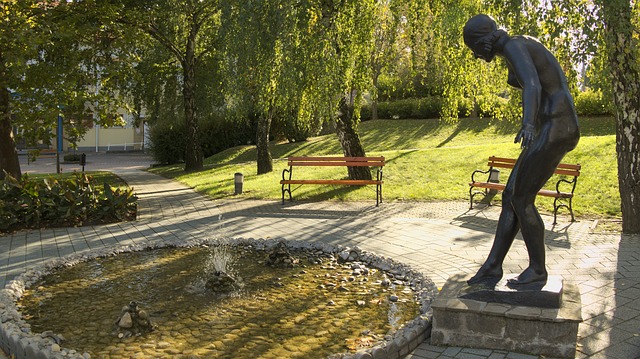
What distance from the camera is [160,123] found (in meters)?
25.7

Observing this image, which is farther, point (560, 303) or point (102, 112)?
point (102, 112)

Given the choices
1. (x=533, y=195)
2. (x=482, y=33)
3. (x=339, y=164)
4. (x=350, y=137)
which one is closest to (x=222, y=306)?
(x=533, y=195)

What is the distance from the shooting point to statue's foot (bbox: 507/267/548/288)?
179 inches

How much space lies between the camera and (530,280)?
458 centimetres

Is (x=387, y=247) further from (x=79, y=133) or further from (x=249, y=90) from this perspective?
(x=79, y=133)

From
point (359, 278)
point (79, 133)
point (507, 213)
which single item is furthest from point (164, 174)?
point (507, 213)

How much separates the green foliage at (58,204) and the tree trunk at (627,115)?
336 inches

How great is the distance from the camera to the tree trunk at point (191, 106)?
2031cm

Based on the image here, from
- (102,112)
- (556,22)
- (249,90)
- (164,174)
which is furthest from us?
(164,174)

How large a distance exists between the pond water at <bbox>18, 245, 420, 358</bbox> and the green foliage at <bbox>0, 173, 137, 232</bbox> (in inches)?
111

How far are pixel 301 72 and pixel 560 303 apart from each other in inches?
303

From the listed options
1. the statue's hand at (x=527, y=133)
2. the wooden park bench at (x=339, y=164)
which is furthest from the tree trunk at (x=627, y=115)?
the wooden park bench at (x=339, y=164)

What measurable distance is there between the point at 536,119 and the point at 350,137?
9182 millimetres

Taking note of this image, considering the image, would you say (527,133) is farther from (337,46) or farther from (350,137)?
(350,137)
